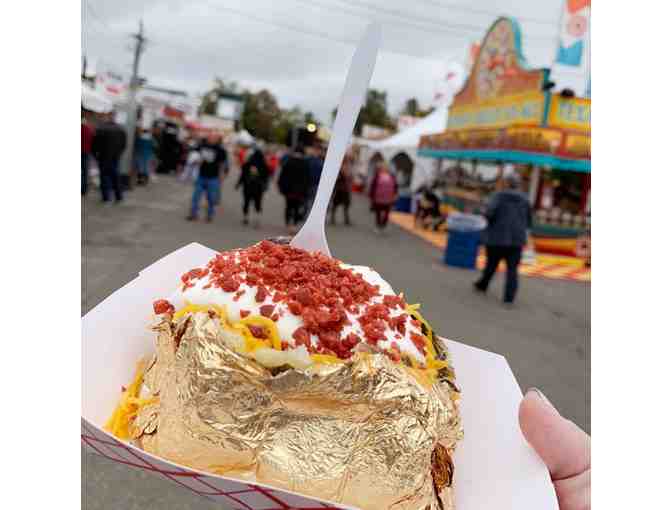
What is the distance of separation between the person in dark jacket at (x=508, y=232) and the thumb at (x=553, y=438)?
5.03m

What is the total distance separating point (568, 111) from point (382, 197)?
358 cm

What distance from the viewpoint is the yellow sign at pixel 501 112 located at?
10023 mm

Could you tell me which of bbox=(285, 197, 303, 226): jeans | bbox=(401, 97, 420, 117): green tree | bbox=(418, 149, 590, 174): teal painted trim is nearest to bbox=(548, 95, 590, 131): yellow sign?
bbox=(418, 149, 590, 174): teal painted trim

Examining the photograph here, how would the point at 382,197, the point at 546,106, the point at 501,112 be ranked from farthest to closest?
the point at 501,112 → the point at 382,197 → the point at 546,106

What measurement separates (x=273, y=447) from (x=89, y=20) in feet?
2.93

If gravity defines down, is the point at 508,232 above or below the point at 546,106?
below

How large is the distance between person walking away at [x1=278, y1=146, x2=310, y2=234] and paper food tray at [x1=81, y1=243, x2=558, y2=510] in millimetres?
4375

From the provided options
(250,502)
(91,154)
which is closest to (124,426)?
(250,502)

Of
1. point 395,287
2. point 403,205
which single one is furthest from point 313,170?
point 403,205

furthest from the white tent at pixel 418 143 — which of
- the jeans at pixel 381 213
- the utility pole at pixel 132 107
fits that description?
the utility pole at pixel 132 107

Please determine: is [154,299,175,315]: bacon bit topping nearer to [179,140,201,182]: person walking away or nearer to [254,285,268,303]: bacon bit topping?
[254,285,268,303]: bacon bit topping

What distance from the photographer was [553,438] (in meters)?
1.22

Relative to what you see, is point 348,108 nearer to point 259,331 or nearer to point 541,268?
point 259,331

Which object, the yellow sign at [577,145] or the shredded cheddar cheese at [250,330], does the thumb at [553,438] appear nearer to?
the shredded cheddar cheese at [250,330]
